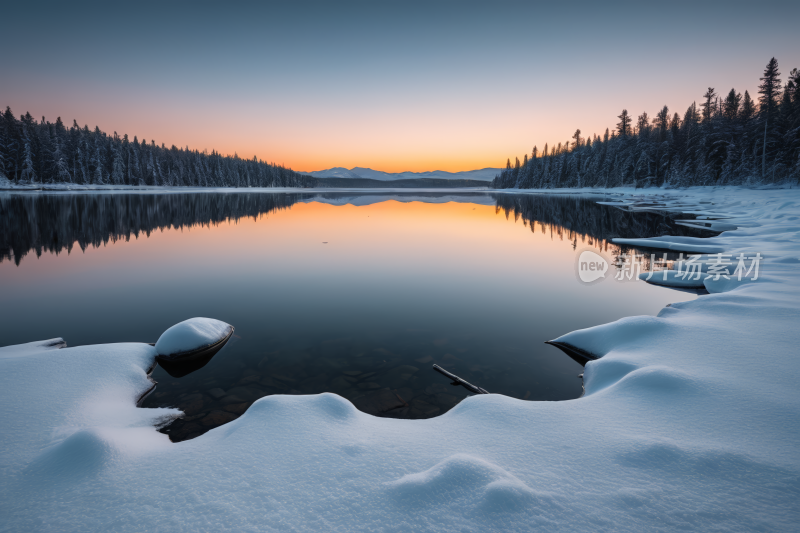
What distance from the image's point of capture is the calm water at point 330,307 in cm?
623

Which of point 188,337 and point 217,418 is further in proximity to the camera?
point 188,337

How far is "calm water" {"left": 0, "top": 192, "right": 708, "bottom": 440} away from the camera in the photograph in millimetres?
6227

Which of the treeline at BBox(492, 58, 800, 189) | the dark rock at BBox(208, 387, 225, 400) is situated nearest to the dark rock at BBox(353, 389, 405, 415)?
the dark rock at BBox(208, 387, 225, 400)

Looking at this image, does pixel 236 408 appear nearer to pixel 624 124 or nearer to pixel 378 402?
pixel 378 402

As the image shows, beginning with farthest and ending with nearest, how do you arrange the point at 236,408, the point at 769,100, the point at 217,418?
1. the point at 769,100
2. the point at 236,408
3. the point at 217,418

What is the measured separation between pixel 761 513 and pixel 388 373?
5.02m

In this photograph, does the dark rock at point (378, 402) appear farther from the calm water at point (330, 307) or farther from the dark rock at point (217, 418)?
the dark rock at point (217, 418)

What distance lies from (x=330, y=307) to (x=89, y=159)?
106 meters

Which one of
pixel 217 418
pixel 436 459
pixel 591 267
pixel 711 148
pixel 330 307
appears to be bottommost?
pixel 217 418

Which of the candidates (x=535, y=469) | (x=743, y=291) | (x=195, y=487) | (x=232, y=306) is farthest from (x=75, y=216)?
(x=743, y=291)

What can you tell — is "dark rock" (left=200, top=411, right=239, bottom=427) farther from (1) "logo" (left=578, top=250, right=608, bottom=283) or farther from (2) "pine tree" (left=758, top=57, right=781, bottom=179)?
(2) "pine tree" (left=758, top=57, right=781, bottom=179)

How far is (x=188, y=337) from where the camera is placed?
287 inches

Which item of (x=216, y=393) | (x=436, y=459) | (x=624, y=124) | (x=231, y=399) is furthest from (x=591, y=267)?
(x=624, y=124)

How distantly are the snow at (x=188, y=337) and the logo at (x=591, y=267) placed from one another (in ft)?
40.6
